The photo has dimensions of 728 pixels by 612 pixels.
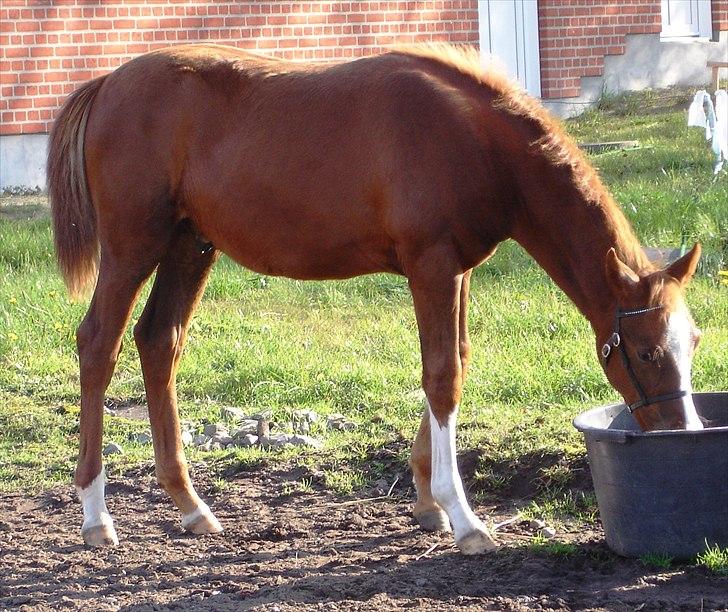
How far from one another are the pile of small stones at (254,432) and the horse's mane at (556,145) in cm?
228

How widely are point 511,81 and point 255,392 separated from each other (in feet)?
9.77

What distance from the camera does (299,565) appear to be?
459 centimetres

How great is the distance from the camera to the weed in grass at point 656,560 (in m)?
4.28

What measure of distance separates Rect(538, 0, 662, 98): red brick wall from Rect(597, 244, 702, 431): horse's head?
1051 cm

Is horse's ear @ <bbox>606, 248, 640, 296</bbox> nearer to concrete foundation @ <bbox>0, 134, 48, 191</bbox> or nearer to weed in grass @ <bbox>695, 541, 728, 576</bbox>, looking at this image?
weed in grass @ <bbox>695, 541, 728, 576</bbox>

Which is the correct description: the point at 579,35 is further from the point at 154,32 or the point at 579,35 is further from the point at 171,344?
the point at 171,344

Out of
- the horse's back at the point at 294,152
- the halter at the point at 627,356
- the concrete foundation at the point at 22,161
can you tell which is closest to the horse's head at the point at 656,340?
the halter at the point at 627,356

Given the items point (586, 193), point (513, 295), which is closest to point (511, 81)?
point (586, 193)

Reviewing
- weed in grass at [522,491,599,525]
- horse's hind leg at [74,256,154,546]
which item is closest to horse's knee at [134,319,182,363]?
horse's hind leg at [74,256,154,546]

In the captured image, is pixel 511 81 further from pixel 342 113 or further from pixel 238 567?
pixel 238 567

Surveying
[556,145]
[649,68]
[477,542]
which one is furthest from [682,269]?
[649,68]

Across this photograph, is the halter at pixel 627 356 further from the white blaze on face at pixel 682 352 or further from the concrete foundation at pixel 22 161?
the concrete foundation at pixel 22 161

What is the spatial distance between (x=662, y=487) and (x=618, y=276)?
0.77 meters

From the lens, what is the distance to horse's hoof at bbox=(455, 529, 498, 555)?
14.9ft
